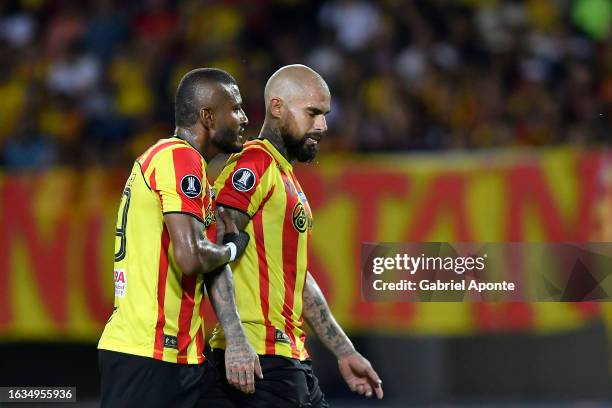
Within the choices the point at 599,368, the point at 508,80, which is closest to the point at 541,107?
the point at 508,80

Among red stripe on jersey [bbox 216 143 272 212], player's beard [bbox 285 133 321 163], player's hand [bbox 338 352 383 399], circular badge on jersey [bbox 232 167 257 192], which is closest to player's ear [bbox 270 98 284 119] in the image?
player's beard [bbox 285 133 321 163]

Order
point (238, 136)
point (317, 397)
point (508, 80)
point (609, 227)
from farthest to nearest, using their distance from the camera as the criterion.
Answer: point (508, 80), point (609, 227), point (317, 397), point (238, 136)

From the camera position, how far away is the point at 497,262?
6.73 metres

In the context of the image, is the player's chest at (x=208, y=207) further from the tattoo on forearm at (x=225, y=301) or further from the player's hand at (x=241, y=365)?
the player's hand at (x=241, y=365)

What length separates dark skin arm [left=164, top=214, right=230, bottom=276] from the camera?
15.0 feet

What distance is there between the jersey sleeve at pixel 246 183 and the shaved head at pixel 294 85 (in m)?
0.35

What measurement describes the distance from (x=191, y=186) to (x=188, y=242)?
228 mm

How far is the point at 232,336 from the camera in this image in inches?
189

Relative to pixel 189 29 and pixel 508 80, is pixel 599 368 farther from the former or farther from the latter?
pixel 189 29

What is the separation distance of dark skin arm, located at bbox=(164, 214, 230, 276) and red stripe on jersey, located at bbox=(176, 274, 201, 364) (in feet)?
0.62

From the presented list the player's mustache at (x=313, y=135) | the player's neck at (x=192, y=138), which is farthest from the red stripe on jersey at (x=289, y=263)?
the player's neck at (x=192, y=138)

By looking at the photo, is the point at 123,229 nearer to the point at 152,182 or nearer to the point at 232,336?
the point at 152,182

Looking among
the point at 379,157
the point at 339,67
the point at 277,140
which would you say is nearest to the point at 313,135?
the point at 277,140

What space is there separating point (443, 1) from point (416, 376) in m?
4.21
